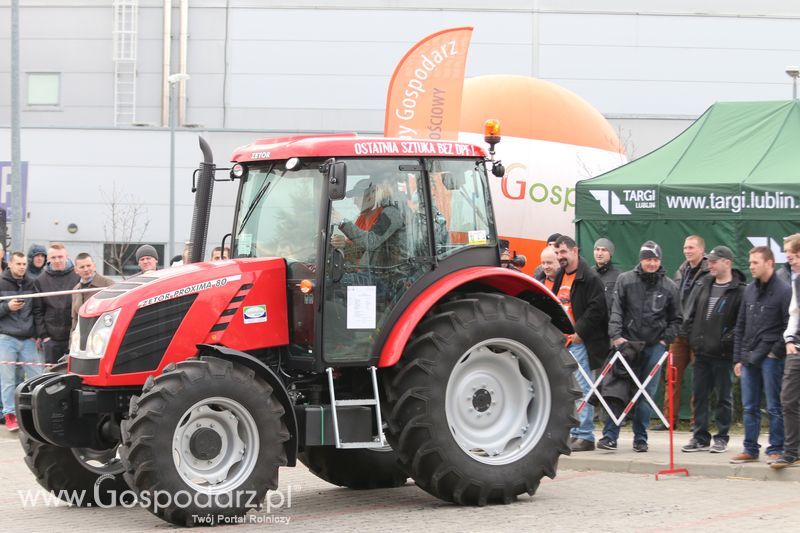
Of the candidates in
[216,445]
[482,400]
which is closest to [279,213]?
[216,445]

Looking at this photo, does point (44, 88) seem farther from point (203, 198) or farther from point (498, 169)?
point (498, 169)

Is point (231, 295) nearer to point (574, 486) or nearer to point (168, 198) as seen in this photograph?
point (574, 486)

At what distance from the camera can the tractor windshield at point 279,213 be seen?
350 inches

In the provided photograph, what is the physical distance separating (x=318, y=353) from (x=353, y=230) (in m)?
0.89

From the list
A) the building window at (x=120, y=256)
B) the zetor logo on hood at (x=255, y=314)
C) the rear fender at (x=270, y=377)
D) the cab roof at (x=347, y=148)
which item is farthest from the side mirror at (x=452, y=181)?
the building window at (x=120, y=256)

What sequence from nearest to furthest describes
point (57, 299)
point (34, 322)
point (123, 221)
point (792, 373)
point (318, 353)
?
1. point (318, 353)
2. point (792, 373)
3. point (57, 299)
4. point (34, 322)
5. point (123, 221)

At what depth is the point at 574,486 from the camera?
10.1 meters

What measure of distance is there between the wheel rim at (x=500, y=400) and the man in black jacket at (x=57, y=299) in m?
6.77

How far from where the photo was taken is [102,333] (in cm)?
845

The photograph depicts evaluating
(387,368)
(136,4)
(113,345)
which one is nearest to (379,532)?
(387,368)

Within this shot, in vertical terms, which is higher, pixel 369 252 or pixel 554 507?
pixel 369 252

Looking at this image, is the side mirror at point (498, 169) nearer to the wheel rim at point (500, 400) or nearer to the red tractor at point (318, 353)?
the red tractor at point (318, 353)

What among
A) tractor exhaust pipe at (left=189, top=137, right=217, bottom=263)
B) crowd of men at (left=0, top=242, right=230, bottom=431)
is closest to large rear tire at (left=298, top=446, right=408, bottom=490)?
tractor exhaust pipe at (left=189, top=137, right=217, bottom=263)

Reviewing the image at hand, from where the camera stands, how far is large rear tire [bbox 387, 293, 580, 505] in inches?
345
